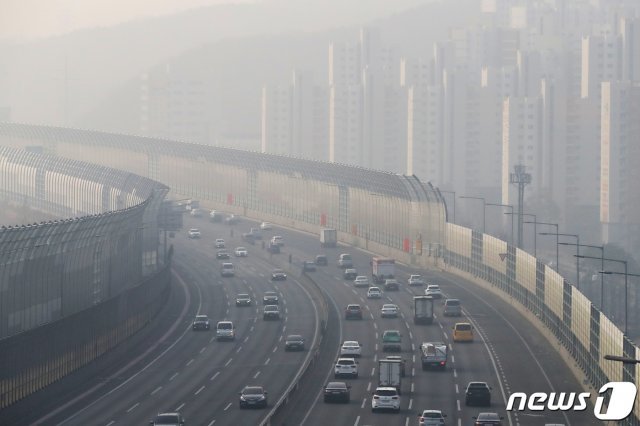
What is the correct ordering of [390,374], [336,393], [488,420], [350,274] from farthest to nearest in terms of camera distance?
[350,274], [390,374], [336,393], [488,420]

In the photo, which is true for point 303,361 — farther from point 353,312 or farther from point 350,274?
point 350,274

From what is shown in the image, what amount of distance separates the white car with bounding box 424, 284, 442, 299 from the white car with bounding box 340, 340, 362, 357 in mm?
29995

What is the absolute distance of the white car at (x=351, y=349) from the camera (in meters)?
96.0

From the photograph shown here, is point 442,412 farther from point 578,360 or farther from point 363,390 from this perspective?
point 578,360

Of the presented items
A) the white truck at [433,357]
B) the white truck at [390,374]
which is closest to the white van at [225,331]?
the white truck at [433,357]

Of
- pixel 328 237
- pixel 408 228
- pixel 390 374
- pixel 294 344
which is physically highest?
pixel 408 228

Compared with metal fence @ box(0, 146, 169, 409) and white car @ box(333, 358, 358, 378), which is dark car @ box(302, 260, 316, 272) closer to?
metal fence @ box(0, 146, 169, 409)

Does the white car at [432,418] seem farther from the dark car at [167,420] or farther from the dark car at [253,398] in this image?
the dark car at [167,420]

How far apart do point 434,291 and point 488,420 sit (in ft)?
189

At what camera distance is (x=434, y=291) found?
5044 inches

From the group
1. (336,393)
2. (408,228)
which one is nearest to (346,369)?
(336,393)

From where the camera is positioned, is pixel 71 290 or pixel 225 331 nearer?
pixel 71 290

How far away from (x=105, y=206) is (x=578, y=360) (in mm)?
93481

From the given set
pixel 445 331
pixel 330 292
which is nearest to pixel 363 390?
pixel 445 331
